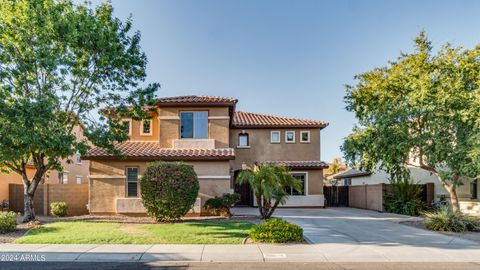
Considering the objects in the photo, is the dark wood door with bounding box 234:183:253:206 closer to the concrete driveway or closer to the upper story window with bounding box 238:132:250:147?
the upper story window with bounding box 238:132:250:147

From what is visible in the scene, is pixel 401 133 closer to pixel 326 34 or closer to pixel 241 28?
pixel 326 34

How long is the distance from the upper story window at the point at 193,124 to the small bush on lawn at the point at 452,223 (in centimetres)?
1283

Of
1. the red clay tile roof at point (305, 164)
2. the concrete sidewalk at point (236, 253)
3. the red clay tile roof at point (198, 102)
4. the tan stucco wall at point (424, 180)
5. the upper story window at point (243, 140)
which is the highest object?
the red clay tile roof at point (198, 102)

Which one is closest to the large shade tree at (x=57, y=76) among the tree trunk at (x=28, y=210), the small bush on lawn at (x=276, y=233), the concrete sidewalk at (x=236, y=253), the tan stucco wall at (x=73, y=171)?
the tree trunk at (x=28, y=210)

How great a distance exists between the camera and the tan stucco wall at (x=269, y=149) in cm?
2677

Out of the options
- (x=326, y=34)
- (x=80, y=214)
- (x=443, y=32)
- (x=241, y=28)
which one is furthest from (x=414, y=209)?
(x=80, y=214)

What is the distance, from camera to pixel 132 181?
786 inches

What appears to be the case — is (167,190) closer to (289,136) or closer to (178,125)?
(178,125)

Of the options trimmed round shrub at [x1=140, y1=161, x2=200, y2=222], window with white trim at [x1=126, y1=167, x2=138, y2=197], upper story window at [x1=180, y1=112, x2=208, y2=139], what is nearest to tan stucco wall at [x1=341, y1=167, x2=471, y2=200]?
upper story window at [x1=180, y1=112, x2=208, y2=139]

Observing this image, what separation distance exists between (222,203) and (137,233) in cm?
Result: 568

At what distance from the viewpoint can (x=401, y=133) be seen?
58.1ft

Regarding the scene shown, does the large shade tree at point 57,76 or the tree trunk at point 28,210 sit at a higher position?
the large shade tree at point 57,76

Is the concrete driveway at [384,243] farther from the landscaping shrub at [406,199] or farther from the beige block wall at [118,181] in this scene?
the landscaping shrub at [406,199]

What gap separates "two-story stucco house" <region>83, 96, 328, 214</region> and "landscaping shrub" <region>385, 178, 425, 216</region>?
508 cm
